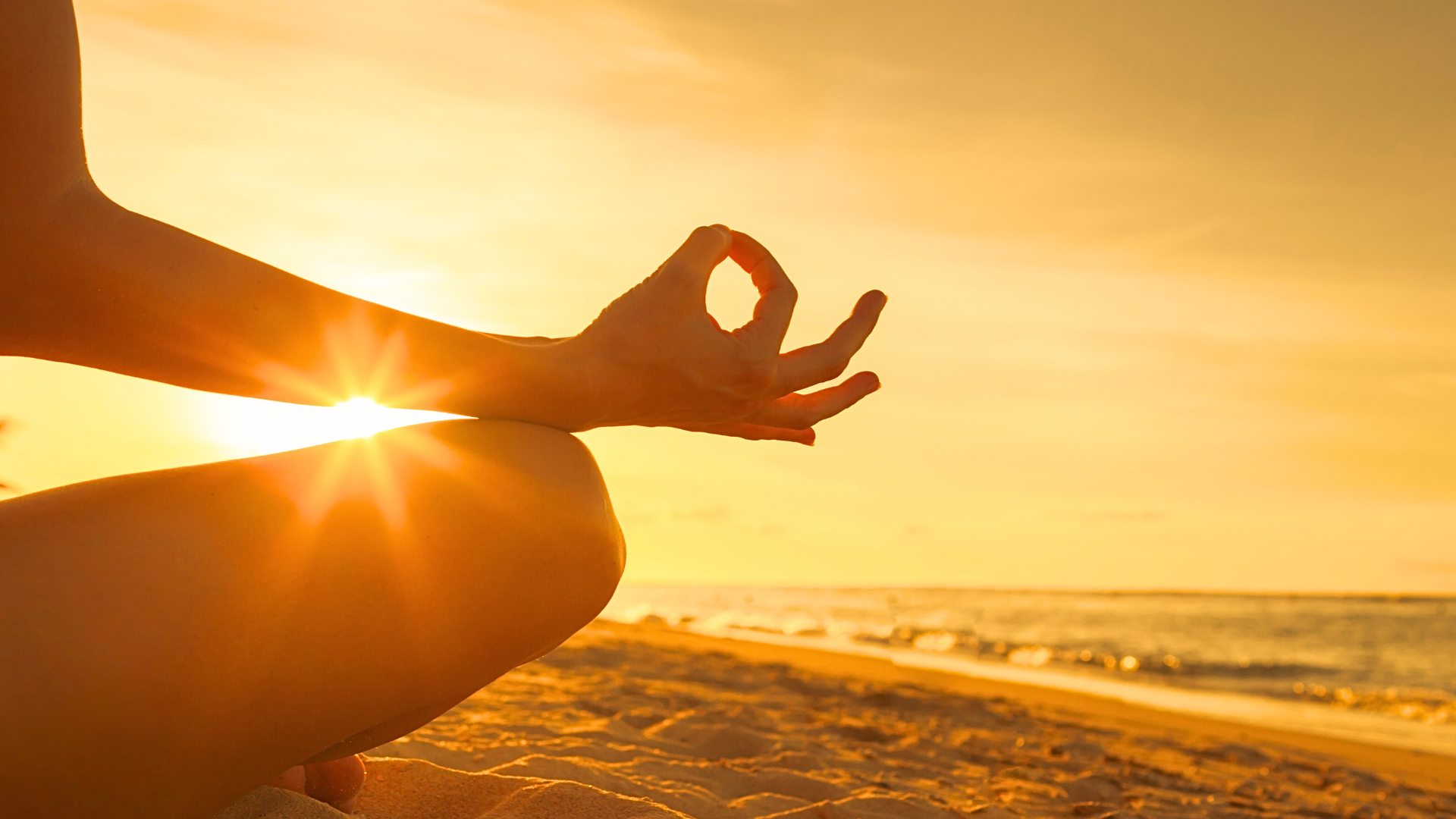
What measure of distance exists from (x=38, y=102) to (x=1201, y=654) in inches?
610

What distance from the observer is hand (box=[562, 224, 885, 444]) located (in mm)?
1168

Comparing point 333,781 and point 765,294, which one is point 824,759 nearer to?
point 333,781

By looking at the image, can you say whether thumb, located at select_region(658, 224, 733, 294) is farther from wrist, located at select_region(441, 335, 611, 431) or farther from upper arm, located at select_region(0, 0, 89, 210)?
upper arm, located at select_region(0, 0, 89, 210)

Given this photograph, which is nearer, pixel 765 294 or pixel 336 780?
pixel 765 294

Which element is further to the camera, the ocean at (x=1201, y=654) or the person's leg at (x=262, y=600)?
the ocean at (x=1201, y=654)

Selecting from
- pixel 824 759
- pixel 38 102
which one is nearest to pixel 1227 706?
pixel 824 759

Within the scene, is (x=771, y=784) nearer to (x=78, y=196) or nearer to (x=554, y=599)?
(x=554, y=599)

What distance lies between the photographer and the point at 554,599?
111 cm

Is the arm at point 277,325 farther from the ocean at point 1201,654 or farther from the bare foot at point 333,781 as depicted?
the ocean at point 1201,654

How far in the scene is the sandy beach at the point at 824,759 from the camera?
2.22m

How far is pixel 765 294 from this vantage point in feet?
4.28

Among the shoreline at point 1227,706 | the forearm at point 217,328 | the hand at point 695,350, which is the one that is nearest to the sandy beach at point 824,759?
the shoreline at point 1227,706

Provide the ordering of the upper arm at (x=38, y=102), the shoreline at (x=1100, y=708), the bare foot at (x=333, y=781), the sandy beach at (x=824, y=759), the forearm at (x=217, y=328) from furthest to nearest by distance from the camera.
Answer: the shoreline at (x=1100, y=708)
the sandy beach at (x=824, y=759)
the bare foot at (x=333, y=781)
the forearm at (x=217, y=328)
the upper arm at (x=38, y=102)

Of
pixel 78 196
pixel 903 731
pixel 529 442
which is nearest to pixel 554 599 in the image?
pixel 529 442
